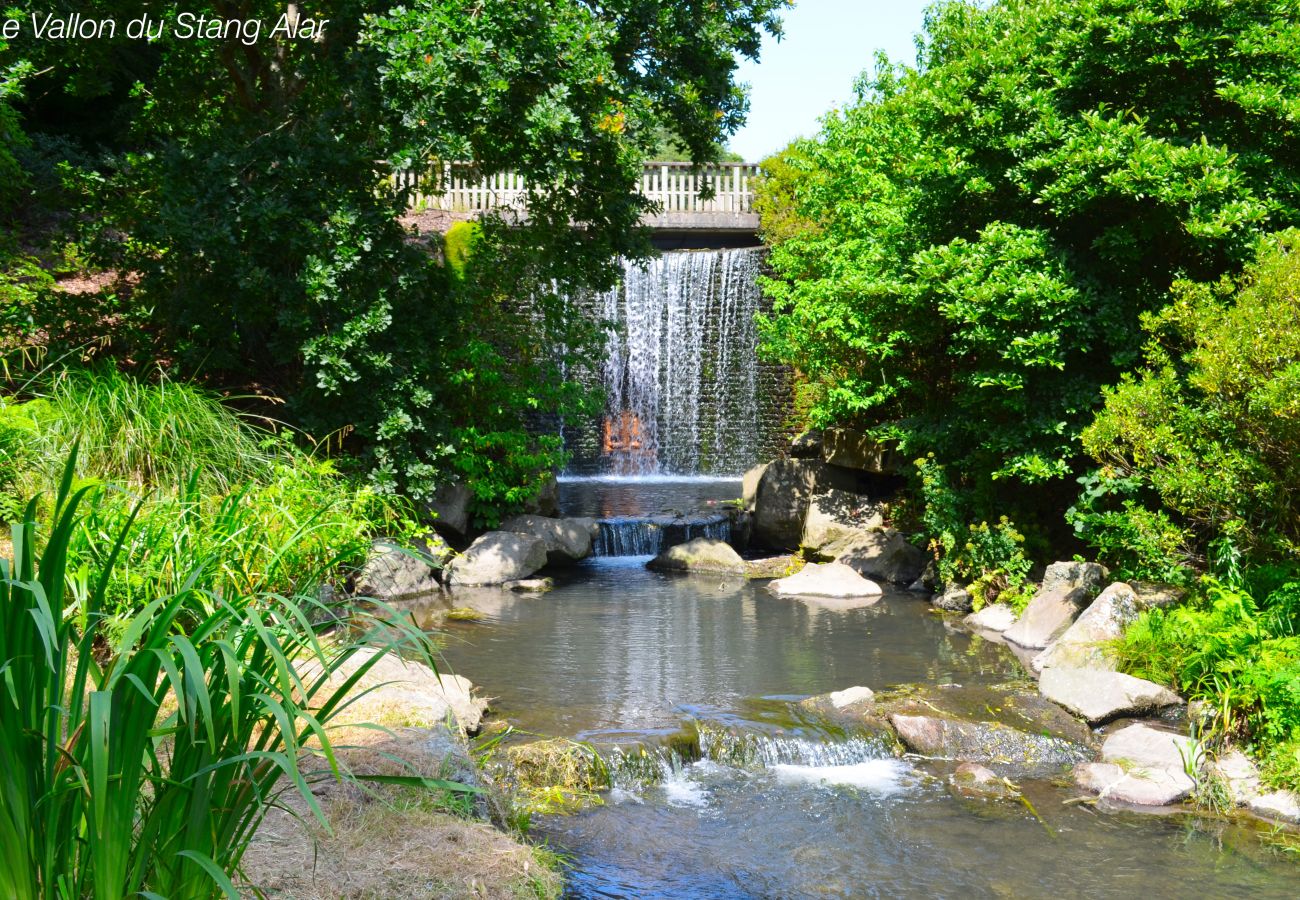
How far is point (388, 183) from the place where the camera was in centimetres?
1213

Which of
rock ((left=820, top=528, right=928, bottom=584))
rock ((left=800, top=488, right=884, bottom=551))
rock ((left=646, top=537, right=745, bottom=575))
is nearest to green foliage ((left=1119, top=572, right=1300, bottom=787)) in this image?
rock ((left=820, top=528, right=928, bottom=584))

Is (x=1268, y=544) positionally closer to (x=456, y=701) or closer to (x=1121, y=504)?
(x=1121, y=504)

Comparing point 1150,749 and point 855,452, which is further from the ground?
point 855,452

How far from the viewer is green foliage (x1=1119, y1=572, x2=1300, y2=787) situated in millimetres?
6613

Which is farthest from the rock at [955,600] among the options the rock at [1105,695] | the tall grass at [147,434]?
the tall grass at [147,434]

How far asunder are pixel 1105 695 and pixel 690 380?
11468mm

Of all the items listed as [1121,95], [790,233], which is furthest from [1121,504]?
[790,233]

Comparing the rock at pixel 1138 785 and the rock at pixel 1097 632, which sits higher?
the rock at pixel 1097 632

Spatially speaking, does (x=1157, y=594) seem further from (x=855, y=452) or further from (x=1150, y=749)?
(x=855, y=452)

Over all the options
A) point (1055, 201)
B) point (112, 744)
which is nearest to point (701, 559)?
point (1055, 201)

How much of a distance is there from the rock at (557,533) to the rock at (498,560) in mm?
376

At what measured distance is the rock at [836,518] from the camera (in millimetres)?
14047

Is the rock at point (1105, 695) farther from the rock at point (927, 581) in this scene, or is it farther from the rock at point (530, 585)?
the rock at point (530, 585)

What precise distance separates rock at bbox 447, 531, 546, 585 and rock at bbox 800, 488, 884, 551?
11.5 ft
